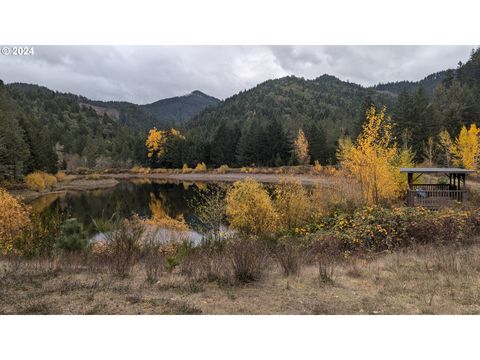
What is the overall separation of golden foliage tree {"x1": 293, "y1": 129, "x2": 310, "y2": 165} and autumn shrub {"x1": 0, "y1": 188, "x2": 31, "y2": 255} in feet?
179

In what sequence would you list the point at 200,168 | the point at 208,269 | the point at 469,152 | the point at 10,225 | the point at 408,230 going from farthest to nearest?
the point at 200,168 → the point at 469,152 → the point at 10,225 → the point at 408,230 → the point at 208,269

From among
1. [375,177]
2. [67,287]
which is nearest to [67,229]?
[67,287]

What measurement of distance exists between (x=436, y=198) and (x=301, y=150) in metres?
46.8

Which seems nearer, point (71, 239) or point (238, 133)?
point (71, 239)

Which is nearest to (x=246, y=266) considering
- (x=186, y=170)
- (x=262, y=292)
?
(x=262, y=292)

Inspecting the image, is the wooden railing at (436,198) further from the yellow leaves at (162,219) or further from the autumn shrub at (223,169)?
the autumn shrub at (223,169)

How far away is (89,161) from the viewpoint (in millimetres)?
83438

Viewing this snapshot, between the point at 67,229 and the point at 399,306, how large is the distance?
34.5 ft

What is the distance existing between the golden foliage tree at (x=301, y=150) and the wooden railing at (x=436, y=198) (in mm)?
45360

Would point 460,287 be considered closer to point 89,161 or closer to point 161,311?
point 161,311

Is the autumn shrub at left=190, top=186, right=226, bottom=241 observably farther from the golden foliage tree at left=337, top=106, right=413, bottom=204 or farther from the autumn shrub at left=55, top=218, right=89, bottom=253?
the golden foliage tree at left=337, top=106, right=413, bottom=204

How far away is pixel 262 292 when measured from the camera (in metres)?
6.88

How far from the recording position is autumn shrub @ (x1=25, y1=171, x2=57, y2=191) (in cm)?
4381

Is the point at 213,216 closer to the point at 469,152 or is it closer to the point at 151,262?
the point at 151,262
